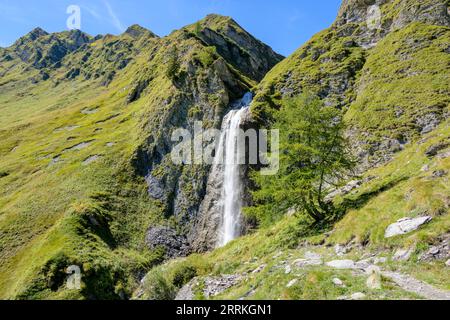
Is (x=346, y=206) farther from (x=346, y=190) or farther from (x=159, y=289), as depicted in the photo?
(x=159, y=289)

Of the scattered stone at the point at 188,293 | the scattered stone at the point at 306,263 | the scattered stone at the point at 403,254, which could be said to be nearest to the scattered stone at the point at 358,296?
the scattered stone at the point at 403,254

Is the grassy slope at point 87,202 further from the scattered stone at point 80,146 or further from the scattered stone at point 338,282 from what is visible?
the scattered stone at point 338,282

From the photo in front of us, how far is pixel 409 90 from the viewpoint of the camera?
53.3m

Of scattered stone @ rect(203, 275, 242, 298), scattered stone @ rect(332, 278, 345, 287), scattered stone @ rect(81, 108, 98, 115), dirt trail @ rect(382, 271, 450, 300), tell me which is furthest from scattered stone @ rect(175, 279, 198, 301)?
scattered stone @ rect(81, 108, 98, 115)

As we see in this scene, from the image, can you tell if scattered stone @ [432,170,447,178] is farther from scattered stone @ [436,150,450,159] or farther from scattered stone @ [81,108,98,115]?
scattered stone @ [81,108,98,115]

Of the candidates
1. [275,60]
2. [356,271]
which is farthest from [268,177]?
[275,60]

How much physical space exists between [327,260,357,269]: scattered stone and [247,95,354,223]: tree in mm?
8927

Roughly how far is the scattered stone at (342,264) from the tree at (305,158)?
893 centimetres

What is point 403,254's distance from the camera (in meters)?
16.8

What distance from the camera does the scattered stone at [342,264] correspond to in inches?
695

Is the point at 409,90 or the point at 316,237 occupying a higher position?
the point at 409,90

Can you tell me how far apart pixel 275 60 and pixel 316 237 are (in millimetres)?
182316
